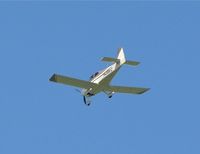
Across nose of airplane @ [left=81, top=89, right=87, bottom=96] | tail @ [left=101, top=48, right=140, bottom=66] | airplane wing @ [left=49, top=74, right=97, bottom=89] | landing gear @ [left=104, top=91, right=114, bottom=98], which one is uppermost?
tail @ [left=101, top=48, right=140, bottom=66]

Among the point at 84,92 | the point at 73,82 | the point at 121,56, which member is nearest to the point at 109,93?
the point at 84,92

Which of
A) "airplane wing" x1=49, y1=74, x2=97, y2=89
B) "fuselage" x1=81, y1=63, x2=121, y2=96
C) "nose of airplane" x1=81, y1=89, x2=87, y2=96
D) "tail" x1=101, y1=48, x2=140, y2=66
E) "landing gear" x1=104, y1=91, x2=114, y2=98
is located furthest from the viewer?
"nose of airplane" x1=81, y1=89, x2=87, y2=96

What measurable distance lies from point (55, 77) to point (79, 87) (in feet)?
8.56

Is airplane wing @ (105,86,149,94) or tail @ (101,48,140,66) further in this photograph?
airplane wing @ (105,86,149,94)

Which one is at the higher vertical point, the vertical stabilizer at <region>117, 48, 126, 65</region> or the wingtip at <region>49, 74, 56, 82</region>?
the vertical stabilizer at <region>117, 48, 126, 65</region>

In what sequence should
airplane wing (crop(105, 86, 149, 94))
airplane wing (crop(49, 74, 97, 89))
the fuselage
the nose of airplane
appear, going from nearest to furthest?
1. the fuselage
2. airplane wing (crop(49, 74, 97, 89))
3. the nose of airplane
4. airplane wing (crop(105, 86, 149, 94))

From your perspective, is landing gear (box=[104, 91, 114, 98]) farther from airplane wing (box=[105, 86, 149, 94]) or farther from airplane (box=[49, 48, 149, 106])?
airplane wing (box=[105, 86, 149, 94])

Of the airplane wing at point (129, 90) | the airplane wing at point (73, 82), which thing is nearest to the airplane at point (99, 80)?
the airplane wing at point (73, 82)

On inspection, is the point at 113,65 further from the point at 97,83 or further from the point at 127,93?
the point at 127,93

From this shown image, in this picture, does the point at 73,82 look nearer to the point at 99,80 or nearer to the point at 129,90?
the point at 99,80

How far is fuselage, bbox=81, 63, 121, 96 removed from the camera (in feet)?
238

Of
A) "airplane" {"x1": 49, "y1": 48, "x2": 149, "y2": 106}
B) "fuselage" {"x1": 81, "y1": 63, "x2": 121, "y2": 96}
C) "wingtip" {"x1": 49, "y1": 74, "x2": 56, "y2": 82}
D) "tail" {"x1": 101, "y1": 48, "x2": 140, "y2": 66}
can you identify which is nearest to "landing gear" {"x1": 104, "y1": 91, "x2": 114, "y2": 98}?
"airplane" {"x1": 49, "y1": 48, "x2": 149, "y2": 106}

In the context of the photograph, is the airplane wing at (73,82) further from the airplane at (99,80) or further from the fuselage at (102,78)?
the fuselage at (102,78)

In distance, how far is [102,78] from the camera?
7331 centimetres
